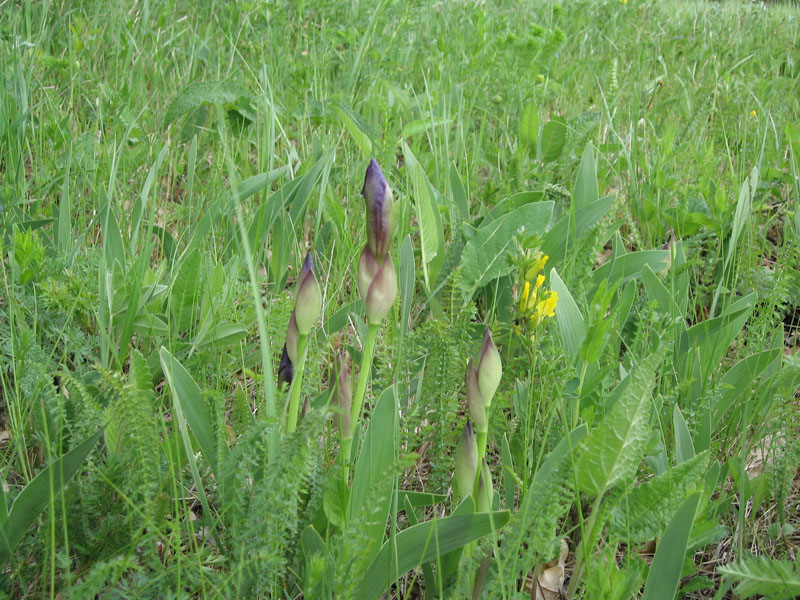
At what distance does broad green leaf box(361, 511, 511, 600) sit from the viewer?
965mm

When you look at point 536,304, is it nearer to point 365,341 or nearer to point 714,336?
point 365,341

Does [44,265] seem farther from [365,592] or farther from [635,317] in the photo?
[635,317]

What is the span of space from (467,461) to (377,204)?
0.39 metres

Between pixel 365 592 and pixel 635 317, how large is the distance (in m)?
1.05

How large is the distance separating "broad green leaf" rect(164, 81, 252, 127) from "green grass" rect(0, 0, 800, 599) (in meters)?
0.01

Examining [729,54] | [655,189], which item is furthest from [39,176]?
[729,54]

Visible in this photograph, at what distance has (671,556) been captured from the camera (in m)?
0.95

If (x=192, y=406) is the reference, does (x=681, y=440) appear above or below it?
below

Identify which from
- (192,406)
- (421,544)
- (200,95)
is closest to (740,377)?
(421,544)

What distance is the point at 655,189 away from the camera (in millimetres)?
2324

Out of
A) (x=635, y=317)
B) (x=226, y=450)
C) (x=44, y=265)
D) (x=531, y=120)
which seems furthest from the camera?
(x=531, y=120)

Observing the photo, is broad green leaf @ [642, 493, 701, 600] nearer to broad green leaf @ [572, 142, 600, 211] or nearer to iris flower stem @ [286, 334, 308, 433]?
iris flower stem @ [286, 334, 308, 433]

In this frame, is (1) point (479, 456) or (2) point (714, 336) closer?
(1) point (479, 456)

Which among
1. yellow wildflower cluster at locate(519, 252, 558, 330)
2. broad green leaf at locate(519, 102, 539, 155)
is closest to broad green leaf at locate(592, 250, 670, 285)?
yellow wildflower cluster at locate(519, 252, 558, 330)
